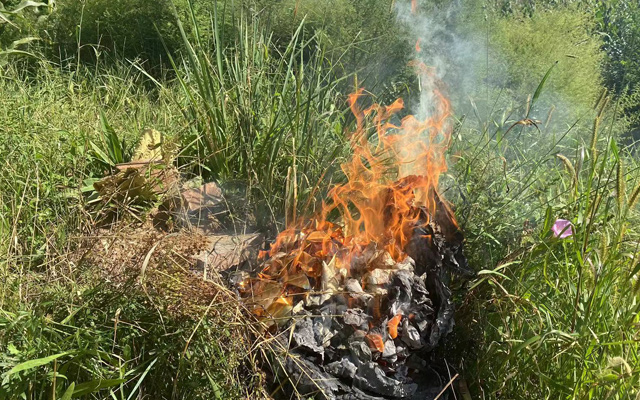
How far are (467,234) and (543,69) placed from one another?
90.5 inches

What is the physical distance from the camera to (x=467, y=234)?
284cm

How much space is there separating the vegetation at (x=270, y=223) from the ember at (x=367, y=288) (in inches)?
5.9

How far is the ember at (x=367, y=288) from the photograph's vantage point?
7.60 ft

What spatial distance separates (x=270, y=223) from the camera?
9.48 ft

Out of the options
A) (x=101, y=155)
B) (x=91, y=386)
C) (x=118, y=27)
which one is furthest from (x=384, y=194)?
(x=118, y=27)

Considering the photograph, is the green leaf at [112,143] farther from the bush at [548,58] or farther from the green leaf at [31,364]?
the bush at [548,58]

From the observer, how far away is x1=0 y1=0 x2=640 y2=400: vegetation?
7.09 ft

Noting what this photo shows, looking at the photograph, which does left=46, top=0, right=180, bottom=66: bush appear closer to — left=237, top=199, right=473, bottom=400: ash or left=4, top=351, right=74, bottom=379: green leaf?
left=237, top=199, right=473, bottom=400: ash

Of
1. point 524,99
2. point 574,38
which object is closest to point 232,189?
point 524,99

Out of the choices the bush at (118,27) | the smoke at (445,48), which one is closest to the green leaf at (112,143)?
the smoke at (445,48)

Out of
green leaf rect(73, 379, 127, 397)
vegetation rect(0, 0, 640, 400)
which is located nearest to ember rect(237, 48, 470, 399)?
vegetation rect(0, 0, 640, 400)

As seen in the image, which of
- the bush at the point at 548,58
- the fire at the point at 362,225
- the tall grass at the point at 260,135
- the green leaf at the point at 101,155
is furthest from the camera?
the bush at the point at 548,58

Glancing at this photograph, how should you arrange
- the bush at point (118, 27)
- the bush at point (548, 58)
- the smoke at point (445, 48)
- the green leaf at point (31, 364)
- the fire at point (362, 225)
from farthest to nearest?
the bush at point (118, 27), the bush at point (548, 58), the smoke at point (445, 48), the fire at point (362, 225), the green leaf at point (31, 364)

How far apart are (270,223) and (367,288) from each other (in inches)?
23.3
